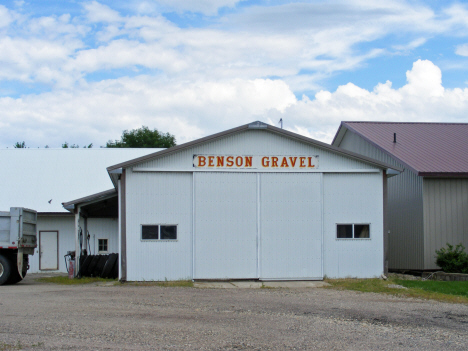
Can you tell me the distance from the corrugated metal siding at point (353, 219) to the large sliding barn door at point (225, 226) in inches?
101

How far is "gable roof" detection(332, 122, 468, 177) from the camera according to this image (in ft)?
70.6

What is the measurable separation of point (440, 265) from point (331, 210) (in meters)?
5.33

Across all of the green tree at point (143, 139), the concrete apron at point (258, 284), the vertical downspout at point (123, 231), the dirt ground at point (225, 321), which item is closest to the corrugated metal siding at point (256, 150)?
the vertical downspout at point (123, 231)

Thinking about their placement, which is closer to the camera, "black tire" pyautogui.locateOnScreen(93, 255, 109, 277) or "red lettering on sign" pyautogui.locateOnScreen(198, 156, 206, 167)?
"red lettering on sign" pyautogui.locateOnScreen(198, 156, 206, 167)

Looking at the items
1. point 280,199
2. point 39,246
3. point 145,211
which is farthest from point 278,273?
point 39,246

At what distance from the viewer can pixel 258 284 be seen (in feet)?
57.5

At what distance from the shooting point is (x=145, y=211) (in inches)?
711

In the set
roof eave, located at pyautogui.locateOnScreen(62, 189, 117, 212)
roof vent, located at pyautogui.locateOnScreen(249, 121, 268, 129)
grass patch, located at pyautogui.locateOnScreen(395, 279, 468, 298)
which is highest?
roof vent, located at pyautogui.locateOnScreen(249, 121, 268, 129)

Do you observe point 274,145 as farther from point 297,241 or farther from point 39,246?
point 39,246

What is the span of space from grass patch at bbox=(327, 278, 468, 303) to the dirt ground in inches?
36.4

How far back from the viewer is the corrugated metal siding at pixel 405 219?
21.7 metres

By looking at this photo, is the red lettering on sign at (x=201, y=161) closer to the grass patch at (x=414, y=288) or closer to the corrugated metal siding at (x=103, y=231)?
the grass patch at (x=414, y=288)

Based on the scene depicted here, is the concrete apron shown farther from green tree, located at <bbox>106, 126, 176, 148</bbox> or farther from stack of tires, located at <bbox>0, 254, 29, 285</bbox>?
green tree, located at <bbox>106, 126, 176, 148</bbox>

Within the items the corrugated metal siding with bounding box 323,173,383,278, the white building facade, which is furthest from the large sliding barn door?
the corrugated metal siding with bounding box 323,173,383,278
